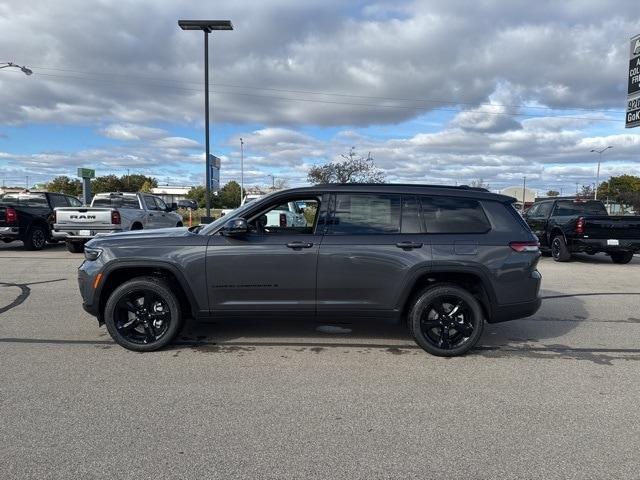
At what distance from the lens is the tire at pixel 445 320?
5148 mm

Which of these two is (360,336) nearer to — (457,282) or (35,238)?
(457,282)

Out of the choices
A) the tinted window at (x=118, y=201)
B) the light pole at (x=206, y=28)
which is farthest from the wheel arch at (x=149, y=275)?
the light pole at (x=206, y=28)

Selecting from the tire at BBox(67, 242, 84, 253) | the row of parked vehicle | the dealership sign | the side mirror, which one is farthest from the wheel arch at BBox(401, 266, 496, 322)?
the dealership sign

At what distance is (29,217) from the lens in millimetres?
14828

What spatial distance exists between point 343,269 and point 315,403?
151cm

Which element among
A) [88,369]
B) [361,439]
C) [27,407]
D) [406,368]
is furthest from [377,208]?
[27,407]

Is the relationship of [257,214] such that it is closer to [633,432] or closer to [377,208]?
[377,208]

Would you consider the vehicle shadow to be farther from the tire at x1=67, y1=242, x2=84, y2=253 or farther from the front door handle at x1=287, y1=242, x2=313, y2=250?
the tire at x1=67, y1=242, x2=84, y2=253

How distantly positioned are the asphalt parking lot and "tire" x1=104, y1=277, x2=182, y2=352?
159 mm

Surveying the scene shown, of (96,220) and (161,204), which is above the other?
(161,204)

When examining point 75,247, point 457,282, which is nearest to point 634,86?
point 457,282

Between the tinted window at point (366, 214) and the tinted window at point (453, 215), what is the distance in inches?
13.1

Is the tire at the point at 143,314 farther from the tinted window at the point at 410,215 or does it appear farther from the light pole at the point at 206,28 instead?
the light pole at the point at 206,28

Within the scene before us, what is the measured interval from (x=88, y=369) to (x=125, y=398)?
34.8 inches
